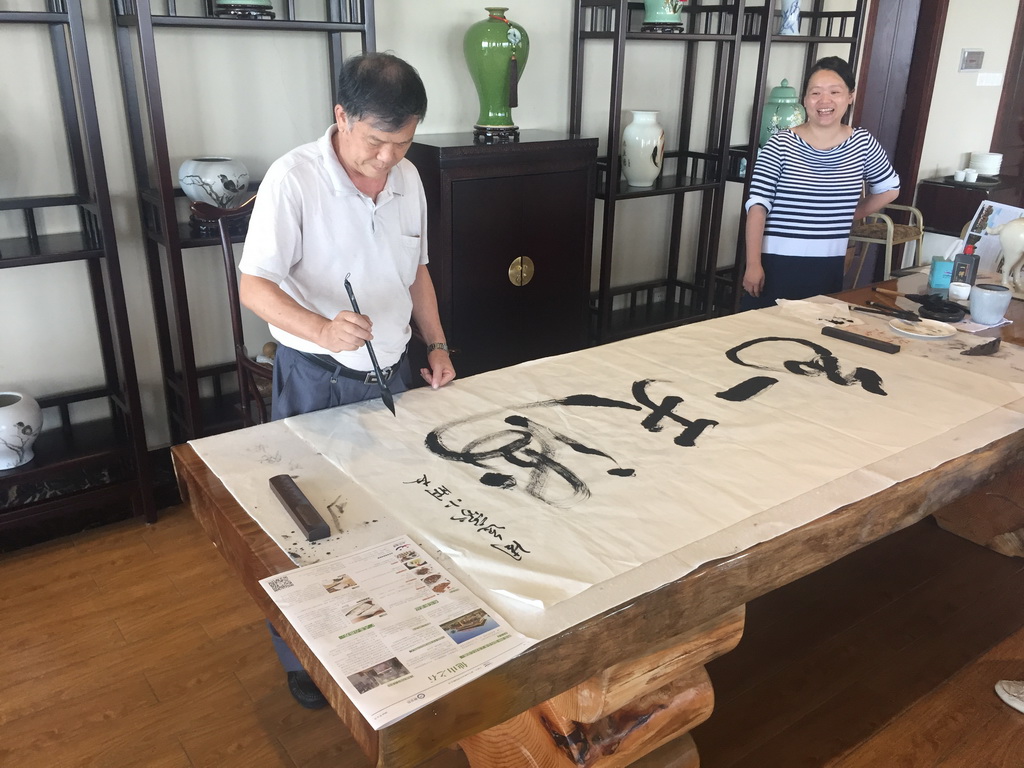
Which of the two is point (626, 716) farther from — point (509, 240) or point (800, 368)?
point (509, 240)

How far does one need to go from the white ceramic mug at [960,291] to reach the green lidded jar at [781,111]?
4.98 ft

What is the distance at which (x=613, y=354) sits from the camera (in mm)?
1876

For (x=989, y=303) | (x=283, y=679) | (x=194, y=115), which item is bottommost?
(x=283, y=679)

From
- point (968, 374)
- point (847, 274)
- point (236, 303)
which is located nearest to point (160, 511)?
point (236, 303)

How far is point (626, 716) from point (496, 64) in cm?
217

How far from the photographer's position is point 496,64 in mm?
2705

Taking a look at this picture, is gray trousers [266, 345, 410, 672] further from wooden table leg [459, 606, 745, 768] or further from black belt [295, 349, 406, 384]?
wooden table leg [459, 606, 745, 768]

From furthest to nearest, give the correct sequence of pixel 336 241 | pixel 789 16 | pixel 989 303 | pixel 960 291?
pixel 789 16 < pixel 960 291 < pixel 989 303 < pixel 336 241

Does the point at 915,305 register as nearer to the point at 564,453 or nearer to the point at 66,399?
the point at 564,453

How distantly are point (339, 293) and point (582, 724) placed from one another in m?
0.93

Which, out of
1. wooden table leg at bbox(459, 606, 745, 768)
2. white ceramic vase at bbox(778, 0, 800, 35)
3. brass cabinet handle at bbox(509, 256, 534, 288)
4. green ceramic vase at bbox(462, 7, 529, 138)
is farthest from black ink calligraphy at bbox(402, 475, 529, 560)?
white ceramic vase at bbox(778, 0, 800, 35)

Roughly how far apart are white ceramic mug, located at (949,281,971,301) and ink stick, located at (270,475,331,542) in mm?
2022

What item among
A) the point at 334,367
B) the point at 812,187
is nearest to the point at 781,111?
the point at 812,187

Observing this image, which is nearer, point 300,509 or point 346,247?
point 300,509
